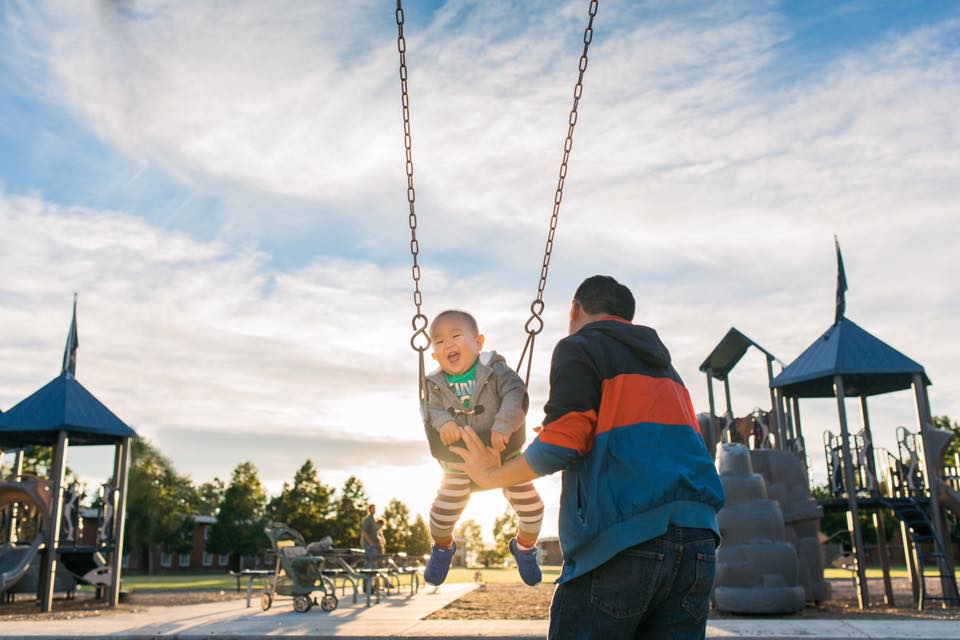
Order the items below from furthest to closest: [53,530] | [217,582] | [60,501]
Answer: [217,582]
[60,501]
[53,530]

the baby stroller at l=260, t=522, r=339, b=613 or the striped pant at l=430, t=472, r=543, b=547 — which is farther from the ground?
the striped pant at l=430, t=472, r=543, b=547

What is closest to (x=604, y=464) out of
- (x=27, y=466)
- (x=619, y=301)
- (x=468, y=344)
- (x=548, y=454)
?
(x=548, y=454)

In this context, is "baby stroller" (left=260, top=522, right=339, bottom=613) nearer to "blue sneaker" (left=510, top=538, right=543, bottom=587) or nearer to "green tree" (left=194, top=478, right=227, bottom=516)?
"blue sneaker" (left=510, top=538, right=543, bottom=587)

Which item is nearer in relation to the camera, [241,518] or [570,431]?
[570,431]

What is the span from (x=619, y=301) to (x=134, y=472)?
7025cm

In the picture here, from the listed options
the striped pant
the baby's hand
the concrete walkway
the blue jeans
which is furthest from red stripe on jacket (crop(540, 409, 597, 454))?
the concrete walkway

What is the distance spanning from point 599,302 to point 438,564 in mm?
1561

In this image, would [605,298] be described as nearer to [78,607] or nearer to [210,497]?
[78,607]

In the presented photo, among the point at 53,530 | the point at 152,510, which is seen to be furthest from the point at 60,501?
the point at 152,510

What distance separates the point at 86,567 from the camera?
68.8ft

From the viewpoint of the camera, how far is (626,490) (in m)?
2.98

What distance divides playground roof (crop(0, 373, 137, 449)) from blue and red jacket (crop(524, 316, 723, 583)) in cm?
1858

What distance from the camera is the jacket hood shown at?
125 inches

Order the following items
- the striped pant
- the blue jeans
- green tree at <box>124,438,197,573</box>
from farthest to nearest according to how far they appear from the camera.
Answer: green tree at <box>124,438,197,573</box>
the striped pant
the blue jeans
